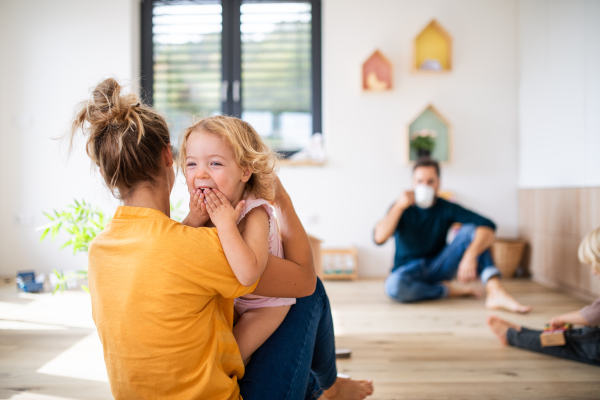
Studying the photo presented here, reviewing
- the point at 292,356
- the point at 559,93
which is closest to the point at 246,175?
the point at 292,356

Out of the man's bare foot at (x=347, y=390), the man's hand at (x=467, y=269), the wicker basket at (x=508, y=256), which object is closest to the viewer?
the man's bare foot at (x=347, y=390)

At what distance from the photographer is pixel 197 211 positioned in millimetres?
847

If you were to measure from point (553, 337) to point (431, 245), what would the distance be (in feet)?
3.26

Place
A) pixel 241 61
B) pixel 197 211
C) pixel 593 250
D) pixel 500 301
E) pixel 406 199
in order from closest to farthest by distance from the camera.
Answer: pixel 197 211
pixel 593 250
pixel 500 301
pixel 406 199
pixel 241 61

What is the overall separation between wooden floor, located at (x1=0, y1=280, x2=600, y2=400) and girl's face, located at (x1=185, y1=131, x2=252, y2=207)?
2.80ft

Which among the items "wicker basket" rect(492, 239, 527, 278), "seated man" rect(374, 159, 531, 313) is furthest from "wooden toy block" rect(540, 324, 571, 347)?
"wicker basket" rect(492, 239, 527, 278)

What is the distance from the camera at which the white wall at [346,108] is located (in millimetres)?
3355

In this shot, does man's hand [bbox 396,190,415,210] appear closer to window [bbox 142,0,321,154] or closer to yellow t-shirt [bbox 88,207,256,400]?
window [bbox 142,0,321,154]

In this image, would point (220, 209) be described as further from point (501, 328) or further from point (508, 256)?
point (508, 256)

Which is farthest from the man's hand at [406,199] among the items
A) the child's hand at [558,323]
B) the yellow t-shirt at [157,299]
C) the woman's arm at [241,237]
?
the yellow t-shirt at [157,299]

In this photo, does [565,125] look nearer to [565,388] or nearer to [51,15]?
[565,388]

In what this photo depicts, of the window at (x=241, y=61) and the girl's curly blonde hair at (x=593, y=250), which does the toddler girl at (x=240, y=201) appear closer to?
the girl's curly blonde hair at (x=593, y=250)

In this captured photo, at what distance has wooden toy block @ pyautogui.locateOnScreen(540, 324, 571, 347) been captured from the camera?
1.59m

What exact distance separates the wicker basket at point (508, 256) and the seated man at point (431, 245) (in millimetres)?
652
